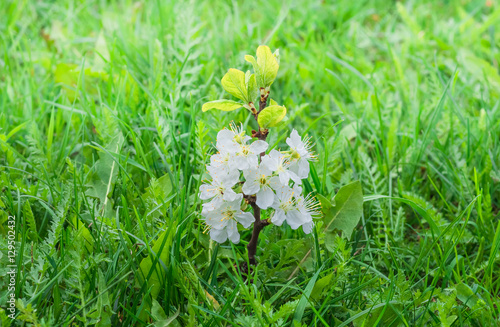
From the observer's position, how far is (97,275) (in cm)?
142

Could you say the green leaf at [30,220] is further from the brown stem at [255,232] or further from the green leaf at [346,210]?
the green leaf at [346,210]

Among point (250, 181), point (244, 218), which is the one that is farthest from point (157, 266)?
point (250, 181)

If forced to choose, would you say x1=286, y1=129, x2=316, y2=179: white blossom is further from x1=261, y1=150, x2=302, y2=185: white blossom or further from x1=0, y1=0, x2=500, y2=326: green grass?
x1=0, y1=0, x2=500, y2=326: green grass

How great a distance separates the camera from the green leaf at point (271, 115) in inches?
52.3

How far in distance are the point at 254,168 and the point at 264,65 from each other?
33 cm

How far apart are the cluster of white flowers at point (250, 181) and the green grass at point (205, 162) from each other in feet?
0.51

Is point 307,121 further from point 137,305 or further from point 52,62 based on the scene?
point 52,62

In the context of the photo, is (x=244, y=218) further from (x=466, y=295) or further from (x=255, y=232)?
(x=466, y=295)

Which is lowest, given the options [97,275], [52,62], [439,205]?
[439,205]

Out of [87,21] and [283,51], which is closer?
[283,51]

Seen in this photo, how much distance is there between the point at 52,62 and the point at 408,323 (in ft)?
8.17

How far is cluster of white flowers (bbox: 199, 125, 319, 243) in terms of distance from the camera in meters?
1.31

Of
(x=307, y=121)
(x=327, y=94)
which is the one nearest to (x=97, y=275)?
(x=307, y=121)

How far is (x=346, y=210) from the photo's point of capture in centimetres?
165
